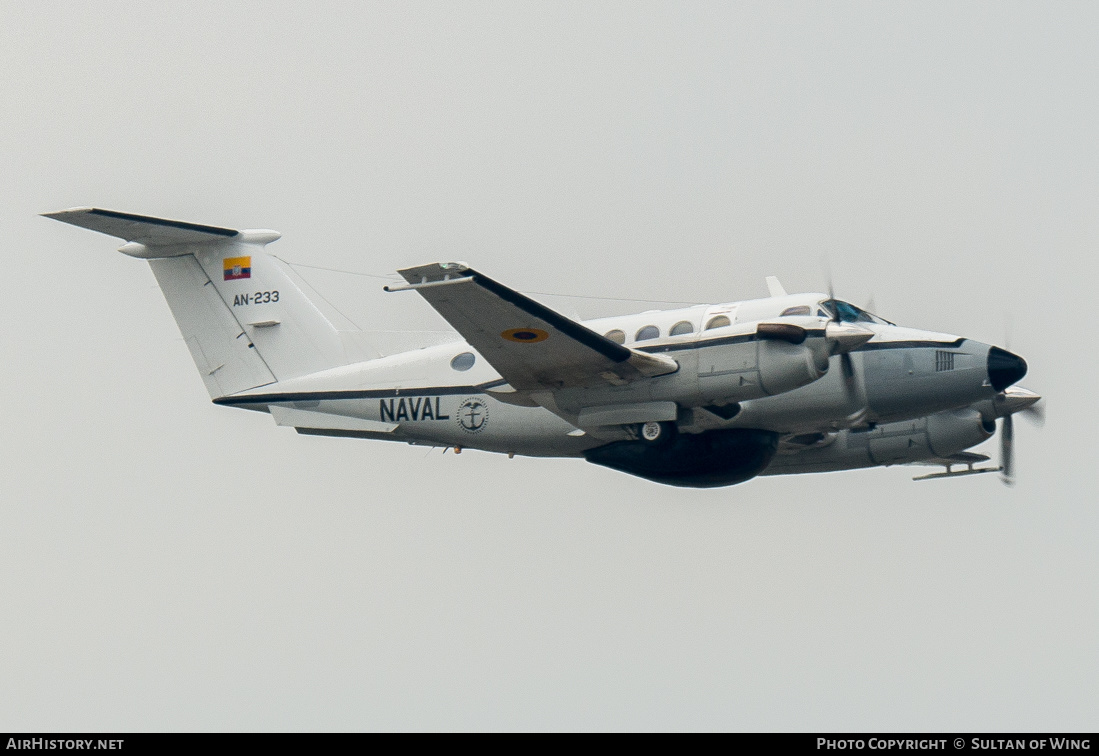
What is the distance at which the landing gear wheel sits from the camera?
19281 mm

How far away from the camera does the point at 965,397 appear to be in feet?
63.2

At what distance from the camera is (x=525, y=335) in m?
18.5

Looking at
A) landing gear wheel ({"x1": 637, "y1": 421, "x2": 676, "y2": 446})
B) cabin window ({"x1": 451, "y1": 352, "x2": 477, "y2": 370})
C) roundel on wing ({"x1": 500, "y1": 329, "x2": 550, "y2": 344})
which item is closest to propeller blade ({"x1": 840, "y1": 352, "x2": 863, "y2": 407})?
landing gear wheel ({"x1": 637, "y1": 421, "x2": 676, "y2": 446})

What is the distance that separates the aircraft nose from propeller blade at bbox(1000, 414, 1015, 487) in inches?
165

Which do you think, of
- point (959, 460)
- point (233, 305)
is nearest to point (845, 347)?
point (959, 460)

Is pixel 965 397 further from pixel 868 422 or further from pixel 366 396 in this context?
pixel 366 396

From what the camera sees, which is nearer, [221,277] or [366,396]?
[366,396]

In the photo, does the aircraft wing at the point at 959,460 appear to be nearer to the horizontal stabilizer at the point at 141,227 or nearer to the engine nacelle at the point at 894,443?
the engine nacelle at the point at 894,443

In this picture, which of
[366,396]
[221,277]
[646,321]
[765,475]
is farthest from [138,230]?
[765,475]

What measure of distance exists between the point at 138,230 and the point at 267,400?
345cm

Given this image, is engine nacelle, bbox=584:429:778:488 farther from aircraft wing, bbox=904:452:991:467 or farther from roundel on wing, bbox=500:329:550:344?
aircraft wing, bbox=904:452:991:467

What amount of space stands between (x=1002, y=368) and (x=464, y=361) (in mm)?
7553

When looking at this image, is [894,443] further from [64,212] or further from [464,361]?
[64,212]
